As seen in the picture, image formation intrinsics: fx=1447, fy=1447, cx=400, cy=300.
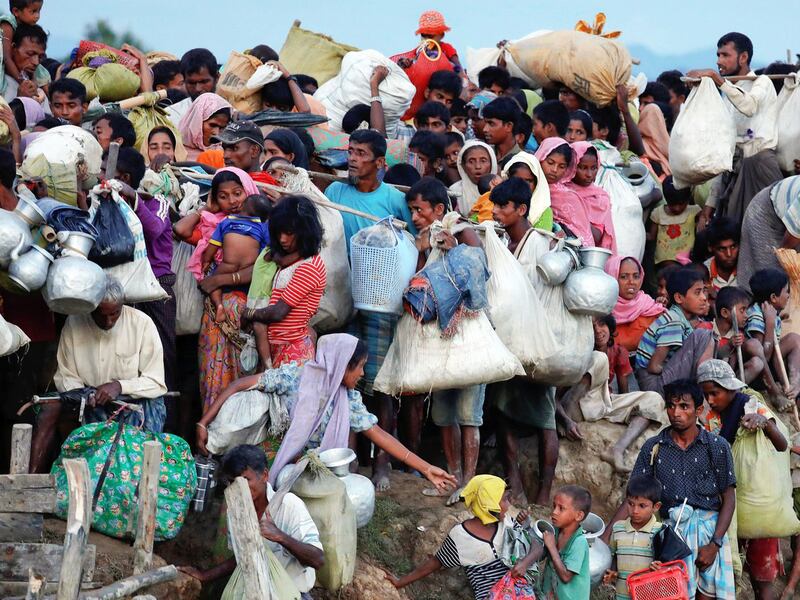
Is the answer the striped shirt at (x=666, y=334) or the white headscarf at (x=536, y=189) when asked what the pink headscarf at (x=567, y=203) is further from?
the striped shirt at (x=666, y=334)

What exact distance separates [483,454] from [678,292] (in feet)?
5.90

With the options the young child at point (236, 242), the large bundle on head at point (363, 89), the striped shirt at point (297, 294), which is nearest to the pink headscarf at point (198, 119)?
the large bundle on head at point (363, 89)

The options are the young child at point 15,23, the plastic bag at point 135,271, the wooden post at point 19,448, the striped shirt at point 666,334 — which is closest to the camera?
the wooden post at point 19,448

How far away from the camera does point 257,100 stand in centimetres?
1145

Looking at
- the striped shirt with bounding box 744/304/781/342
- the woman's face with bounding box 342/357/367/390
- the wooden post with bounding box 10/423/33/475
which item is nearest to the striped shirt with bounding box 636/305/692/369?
the striped shirt with bounding box 744/304/781/342

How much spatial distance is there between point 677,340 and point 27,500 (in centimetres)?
483

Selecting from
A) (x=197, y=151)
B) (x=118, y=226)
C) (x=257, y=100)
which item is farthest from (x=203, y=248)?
(x=257, y=100)

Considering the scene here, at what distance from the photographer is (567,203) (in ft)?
33.2

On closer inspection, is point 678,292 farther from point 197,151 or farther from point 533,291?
point 197,151

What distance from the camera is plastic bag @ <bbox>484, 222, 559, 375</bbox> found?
861 cm

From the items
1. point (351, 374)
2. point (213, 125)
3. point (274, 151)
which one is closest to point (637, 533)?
point (351, 374)

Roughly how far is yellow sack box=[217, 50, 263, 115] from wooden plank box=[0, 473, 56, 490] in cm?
505

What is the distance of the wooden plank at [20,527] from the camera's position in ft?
22.5

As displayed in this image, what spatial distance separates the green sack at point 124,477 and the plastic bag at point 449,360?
1.36 metres
